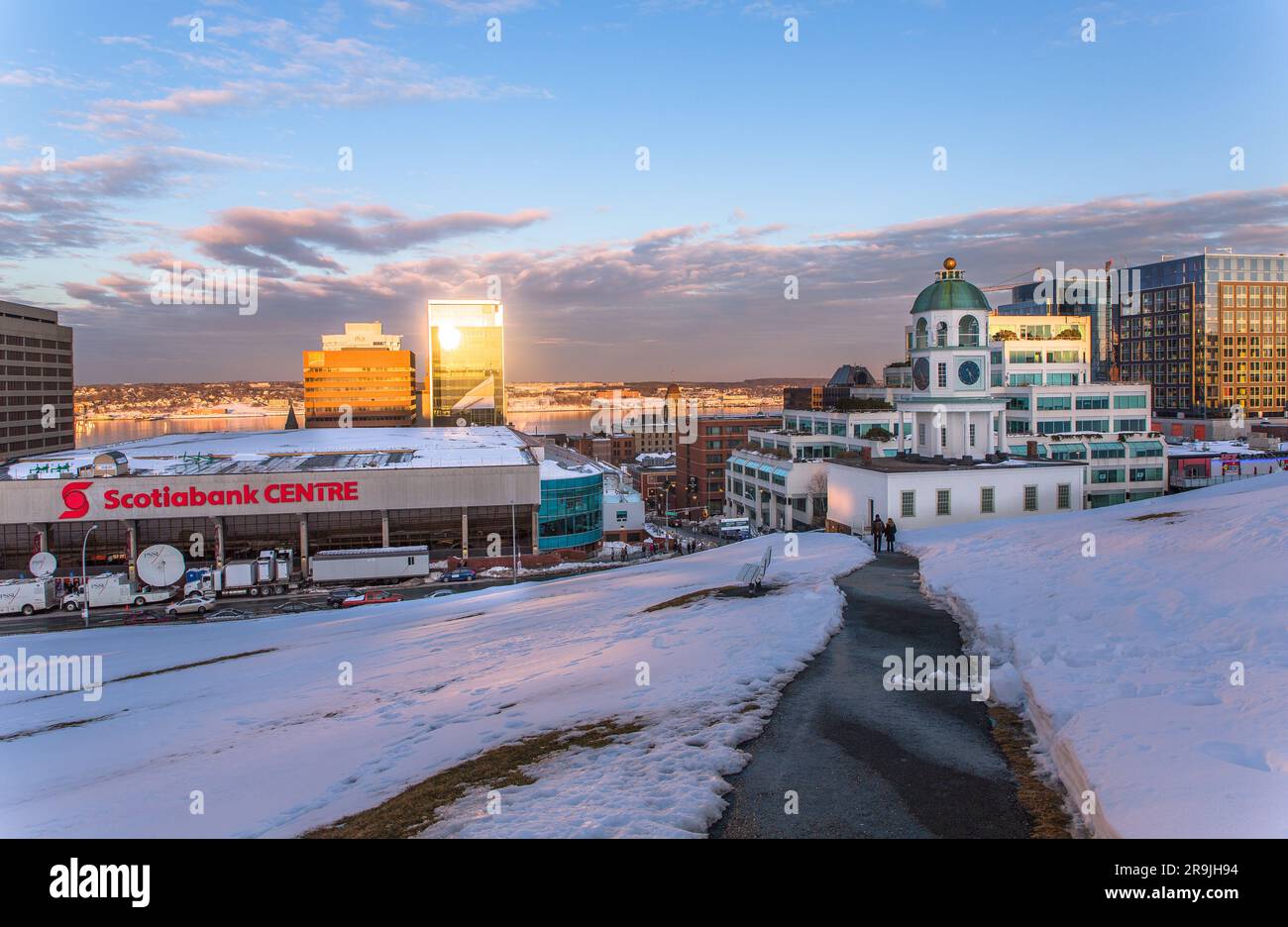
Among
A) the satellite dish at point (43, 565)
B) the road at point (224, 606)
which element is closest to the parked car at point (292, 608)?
the road at point (224, 606)

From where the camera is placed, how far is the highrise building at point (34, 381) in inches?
6747

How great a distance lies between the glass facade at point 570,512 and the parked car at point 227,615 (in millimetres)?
27360

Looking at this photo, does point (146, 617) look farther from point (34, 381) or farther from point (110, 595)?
point (34, 381)

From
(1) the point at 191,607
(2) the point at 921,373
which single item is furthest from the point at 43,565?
(2) the point at 921,373

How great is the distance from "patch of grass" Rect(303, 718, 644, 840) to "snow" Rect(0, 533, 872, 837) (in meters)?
0.34

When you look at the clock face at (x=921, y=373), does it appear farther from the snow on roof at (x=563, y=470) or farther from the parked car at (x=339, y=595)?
the parked car at (x=339, y=595)

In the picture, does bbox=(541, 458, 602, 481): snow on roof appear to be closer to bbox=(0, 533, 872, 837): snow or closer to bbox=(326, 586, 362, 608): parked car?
bbox=(326, 586, 362, 608): parked car

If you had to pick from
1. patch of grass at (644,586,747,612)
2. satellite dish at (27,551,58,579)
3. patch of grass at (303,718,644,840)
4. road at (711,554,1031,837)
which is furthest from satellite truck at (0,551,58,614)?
road at (711,554,1031,837)

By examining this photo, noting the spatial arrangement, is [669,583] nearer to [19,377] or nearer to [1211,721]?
[1211,721]

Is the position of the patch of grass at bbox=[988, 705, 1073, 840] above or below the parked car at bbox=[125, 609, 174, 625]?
above

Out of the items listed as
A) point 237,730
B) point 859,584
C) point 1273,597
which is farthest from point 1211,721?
point 237,730

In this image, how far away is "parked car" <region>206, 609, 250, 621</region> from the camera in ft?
158

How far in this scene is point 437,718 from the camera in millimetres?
16484
